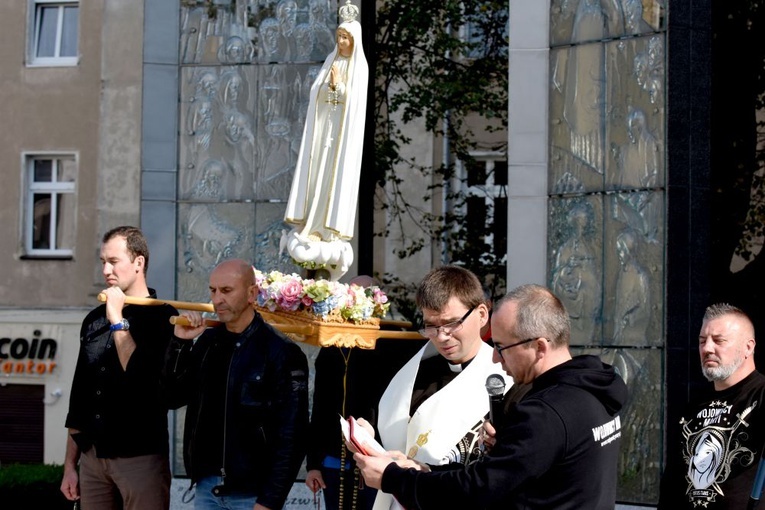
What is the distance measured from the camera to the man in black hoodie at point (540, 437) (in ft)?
13.2

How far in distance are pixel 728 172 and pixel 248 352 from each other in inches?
345

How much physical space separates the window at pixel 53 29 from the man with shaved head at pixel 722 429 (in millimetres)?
16442

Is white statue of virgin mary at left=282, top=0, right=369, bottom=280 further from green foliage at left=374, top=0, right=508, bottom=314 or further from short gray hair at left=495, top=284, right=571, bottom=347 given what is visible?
green foliage at left=374, top=0, right=508, bottom=314

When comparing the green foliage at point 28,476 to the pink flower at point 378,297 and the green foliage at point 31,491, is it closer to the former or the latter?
the green foliage at point 31,491

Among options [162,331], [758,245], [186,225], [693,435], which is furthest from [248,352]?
[758,245]

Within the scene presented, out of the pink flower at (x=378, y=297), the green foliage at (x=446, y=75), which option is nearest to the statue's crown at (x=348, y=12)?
the pink flower at (x=378, y=297)

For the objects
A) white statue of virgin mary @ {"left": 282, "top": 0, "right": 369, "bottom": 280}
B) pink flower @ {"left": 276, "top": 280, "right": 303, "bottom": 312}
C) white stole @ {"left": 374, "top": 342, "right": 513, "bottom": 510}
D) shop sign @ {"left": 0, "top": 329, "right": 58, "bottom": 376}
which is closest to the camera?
white stole @ {"left": 374, "top": 342, "right": 513, "bottom": 510}

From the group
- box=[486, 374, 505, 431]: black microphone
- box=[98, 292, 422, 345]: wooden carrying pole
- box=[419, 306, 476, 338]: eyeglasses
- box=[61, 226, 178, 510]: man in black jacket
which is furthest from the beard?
box=[61, 226, 178, 510]: man in black jacket

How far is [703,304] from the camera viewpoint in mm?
9070

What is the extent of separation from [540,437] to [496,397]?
2.14 ft

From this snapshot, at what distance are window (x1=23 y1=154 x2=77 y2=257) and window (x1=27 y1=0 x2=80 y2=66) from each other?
5.25ft

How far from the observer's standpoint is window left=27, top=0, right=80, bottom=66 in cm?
2075

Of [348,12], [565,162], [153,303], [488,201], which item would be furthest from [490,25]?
[153,303]

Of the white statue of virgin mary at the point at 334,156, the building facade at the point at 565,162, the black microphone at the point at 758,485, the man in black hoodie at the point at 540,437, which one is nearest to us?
the man in black hoodie at the point at 540,437
